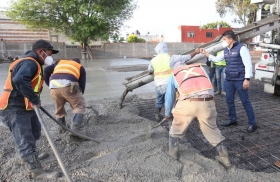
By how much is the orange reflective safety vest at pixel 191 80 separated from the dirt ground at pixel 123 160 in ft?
2.89

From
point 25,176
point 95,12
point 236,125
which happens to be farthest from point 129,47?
point 25,176

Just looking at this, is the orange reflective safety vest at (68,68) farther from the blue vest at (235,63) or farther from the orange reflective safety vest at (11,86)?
the blue vest at (235,63)

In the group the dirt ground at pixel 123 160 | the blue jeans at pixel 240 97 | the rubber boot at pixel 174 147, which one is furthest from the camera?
the blue jeans at pixel 240 97

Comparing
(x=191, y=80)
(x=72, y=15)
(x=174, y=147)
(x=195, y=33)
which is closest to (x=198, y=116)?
(x=191, y=80)

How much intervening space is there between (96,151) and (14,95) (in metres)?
1.27

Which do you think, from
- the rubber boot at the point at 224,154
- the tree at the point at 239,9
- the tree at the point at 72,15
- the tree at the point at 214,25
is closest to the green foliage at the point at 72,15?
the tree at the point at 72,15

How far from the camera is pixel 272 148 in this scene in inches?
132

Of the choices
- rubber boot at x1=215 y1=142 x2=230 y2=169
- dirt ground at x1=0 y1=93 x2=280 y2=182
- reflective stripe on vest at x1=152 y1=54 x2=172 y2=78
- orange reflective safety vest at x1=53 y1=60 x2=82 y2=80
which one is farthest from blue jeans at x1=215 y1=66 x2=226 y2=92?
orange reflective safety vest at x1=53 y1=60 x2=82 y2=80

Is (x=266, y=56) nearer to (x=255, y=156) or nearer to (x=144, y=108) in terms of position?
(x=144, y=108)

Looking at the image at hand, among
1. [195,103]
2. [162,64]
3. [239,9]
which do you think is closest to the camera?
[195,103]

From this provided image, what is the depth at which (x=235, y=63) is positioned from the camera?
389 centimetres

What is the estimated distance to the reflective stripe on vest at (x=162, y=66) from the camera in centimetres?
405

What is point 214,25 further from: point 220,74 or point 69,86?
point 69,86

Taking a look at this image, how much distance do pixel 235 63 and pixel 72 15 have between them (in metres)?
16.7
